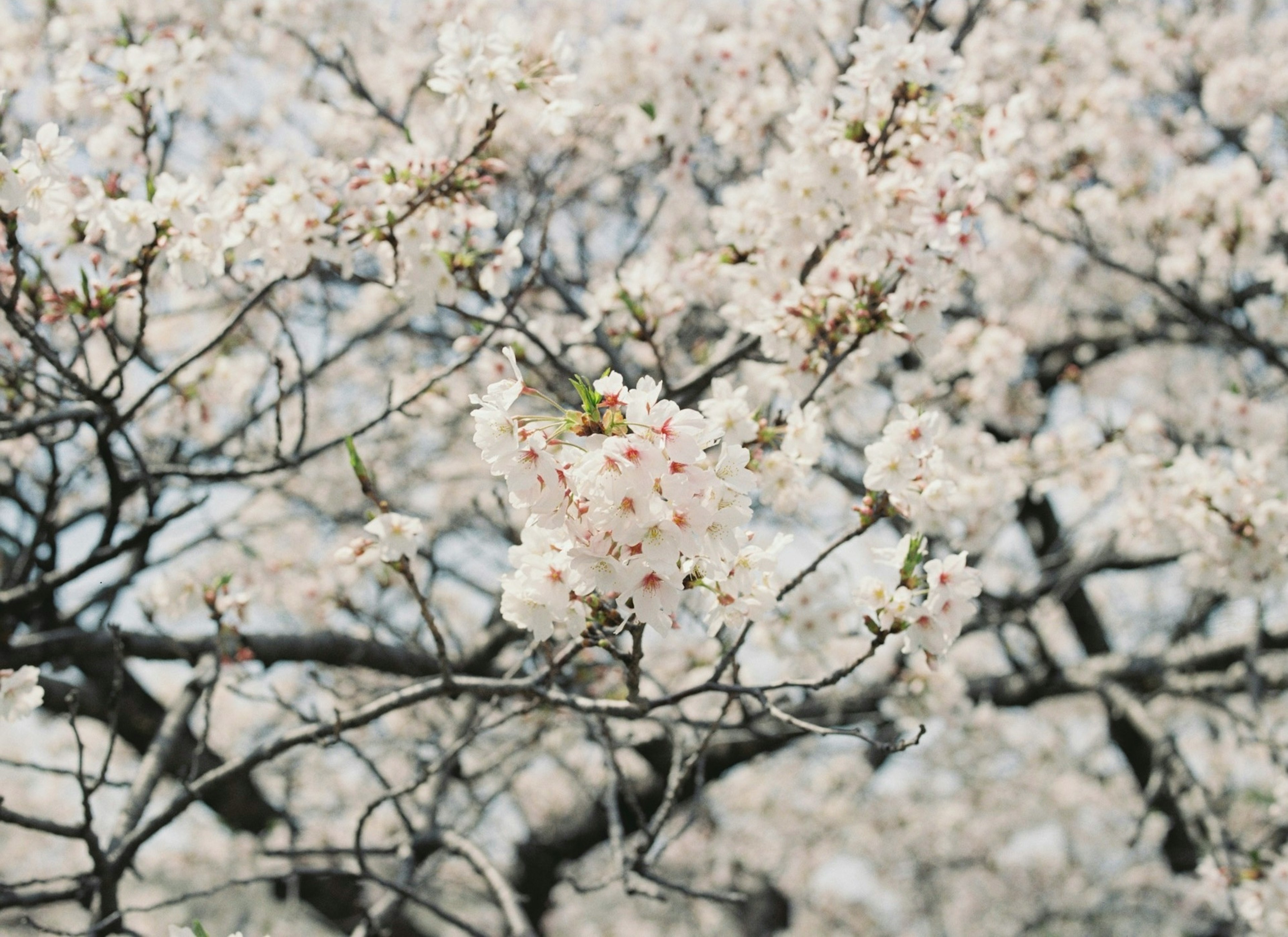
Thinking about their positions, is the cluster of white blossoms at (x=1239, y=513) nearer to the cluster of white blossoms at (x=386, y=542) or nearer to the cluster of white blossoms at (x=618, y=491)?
the cluster of white blossoms at (x=618, y=491)

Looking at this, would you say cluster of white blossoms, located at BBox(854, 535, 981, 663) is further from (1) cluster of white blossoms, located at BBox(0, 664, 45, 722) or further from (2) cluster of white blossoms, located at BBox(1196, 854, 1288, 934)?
(2) cluster of white blossoms, located at BBox(1196, 854, 1288, 934)

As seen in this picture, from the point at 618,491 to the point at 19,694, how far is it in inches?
71.6

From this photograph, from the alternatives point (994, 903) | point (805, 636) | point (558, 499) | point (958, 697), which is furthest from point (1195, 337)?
point (994, 903)

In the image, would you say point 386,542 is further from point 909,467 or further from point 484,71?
point 484,71

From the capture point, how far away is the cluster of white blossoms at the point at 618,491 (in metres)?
1.35

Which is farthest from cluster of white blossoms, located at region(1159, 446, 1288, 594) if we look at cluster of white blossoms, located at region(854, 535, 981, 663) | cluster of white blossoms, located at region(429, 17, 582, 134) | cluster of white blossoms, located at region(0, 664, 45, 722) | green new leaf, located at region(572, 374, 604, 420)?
cluster of white blossoms, located at region(0, 664, 45, 722)

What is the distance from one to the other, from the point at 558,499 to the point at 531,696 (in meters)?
0.87

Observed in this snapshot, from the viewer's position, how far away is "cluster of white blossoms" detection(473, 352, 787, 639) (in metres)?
1.35

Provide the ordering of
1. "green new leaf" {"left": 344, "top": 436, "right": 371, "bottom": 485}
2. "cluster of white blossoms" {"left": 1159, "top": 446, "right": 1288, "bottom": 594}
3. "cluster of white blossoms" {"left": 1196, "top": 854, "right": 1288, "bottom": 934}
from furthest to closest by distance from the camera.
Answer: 1. "cluster of white blossoms" {"left": 1196, "top": 854, "right": 1288, "bottom": 934}
2. "cluster of white blossoms" {"left": 1159, "top": 446, "right": 1288, "bottom": 594}
3. "green new leaf" {"left": 344, "top": 436, "right": 371, "bottom": 485}

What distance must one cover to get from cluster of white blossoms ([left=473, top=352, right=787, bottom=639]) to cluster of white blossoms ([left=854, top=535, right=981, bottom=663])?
47cm

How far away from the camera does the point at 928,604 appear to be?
183cm

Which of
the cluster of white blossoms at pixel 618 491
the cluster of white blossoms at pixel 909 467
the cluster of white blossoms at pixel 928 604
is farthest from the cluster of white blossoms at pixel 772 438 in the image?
the cluster of white blossoms at pixel 618 491

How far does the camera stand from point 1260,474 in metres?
2.97

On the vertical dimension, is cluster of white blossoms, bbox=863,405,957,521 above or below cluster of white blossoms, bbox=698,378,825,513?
below
